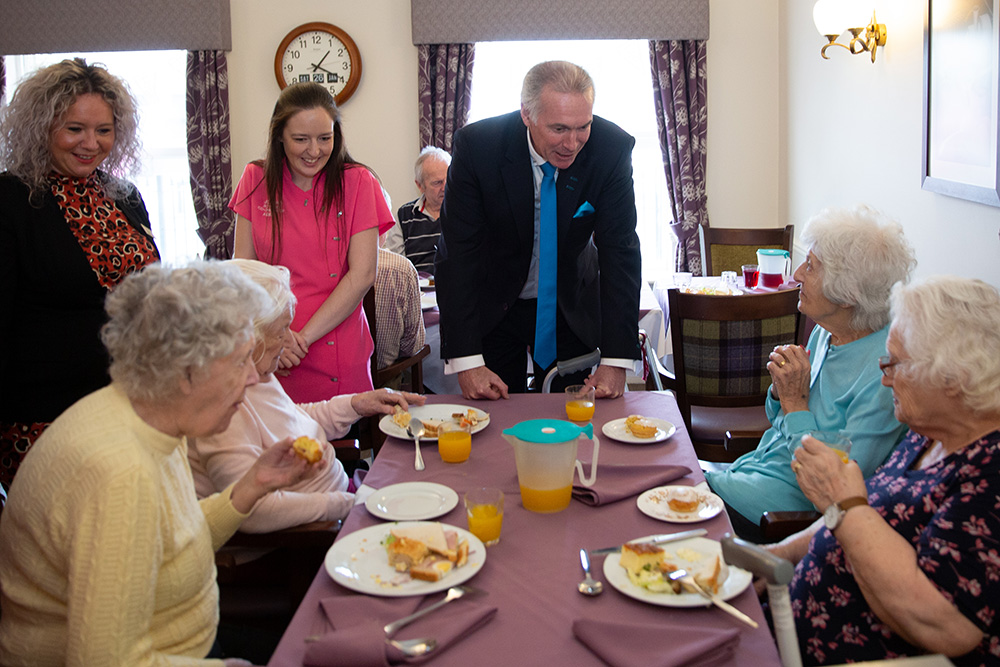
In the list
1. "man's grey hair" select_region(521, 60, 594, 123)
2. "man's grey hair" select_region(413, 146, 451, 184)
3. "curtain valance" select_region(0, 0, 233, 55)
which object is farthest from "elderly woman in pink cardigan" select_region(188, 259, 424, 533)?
"curtain valance" select_region(0, 0, 233, 55)

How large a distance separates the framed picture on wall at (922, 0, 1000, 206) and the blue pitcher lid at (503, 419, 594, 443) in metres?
1.60

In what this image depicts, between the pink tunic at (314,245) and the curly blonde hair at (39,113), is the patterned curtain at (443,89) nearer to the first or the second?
the pink tunic at (314,245)

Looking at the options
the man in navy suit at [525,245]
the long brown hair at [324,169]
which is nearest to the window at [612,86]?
the long brown hair at [324,169]

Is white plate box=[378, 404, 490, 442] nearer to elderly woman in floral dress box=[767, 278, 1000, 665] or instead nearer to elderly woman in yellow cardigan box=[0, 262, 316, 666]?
elderly woman in yellow cardigan box=[0, 262, 316, 666]

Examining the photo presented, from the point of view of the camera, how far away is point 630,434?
6.64ft

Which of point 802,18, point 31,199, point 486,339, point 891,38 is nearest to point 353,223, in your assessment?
point 486,339

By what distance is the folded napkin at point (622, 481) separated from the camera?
1644mm

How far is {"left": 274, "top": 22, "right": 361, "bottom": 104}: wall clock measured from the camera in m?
5.66

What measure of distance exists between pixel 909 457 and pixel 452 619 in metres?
0.89

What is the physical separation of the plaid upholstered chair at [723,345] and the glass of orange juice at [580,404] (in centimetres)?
83

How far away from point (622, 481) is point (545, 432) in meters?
0.25

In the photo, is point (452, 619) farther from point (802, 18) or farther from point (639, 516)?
point (802, 18)

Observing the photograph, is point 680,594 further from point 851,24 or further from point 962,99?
point 851,24

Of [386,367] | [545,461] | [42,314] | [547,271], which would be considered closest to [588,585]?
[545,461]
